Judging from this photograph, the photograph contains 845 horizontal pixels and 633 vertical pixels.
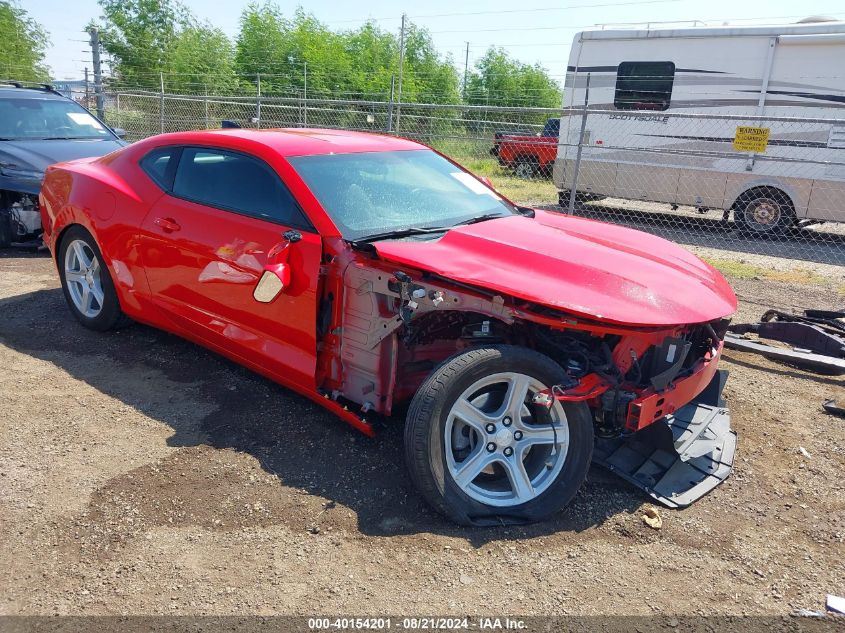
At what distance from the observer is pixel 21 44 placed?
29484 millimetres

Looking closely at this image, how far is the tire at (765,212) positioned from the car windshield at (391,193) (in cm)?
834

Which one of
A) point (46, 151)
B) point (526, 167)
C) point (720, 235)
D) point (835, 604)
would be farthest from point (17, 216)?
point (526, 167)

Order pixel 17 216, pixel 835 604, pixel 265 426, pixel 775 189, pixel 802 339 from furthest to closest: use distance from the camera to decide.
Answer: pixel 775 189, pixel 17 216, pixel 802 339, pixel 265 426, pixel 835 604

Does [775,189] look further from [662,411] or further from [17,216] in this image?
[17,216]

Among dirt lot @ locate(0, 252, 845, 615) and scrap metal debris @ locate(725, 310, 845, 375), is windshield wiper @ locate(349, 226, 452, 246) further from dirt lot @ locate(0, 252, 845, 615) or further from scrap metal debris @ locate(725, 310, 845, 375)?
scrap metal debris @ locate(725, 310, 845, 375)

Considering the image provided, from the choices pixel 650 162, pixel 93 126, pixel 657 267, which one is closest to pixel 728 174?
pixel 650 162

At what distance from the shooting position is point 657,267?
358 cm

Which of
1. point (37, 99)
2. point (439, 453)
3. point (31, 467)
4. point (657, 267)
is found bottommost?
point (31, 467)

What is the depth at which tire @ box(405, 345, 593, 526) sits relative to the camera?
3029mm

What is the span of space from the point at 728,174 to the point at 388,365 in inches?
384

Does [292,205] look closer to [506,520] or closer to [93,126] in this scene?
[506,520]

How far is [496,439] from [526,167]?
14648 mm

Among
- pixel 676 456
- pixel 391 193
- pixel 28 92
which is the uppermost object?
pixel 28 92

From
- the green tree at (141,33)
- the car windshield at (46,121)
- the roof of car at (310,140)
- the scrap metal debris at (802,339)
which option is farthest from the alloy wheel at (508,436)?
the green tree at (141,33)
